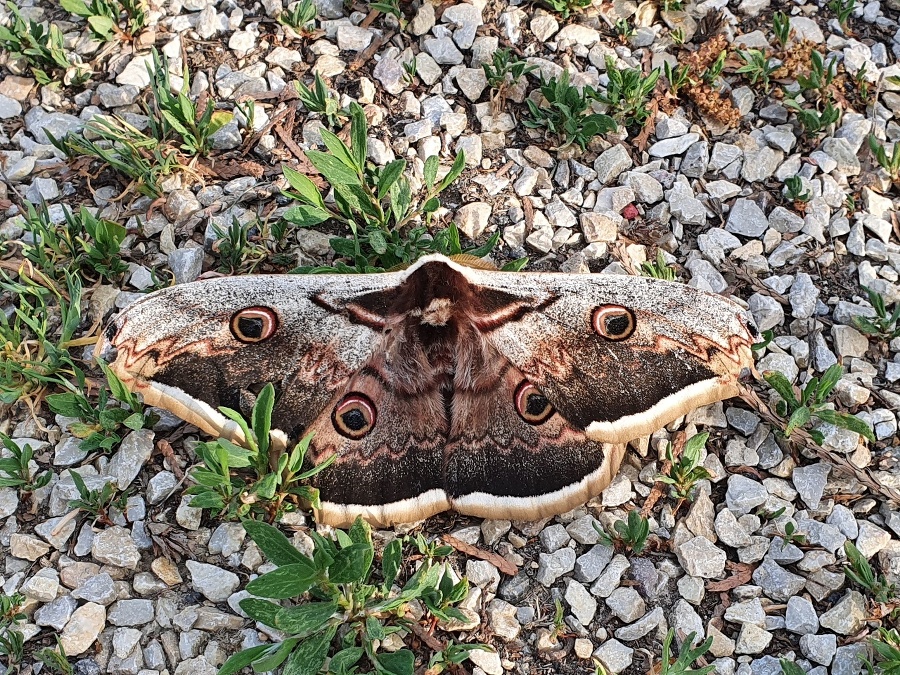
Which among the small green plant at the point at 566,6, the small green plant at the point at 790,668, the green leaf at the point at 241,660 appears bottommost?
the green leaf at the point at 241,660

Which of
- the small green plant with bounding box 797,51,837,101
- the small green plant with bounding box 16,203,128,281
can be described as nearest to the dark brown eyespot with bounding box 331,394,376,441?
the small green plant with bounding box 16,203,128,281

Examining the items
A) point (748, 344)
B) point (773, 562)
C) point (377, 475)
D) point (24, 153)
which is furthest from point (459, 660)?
point (24, 153)

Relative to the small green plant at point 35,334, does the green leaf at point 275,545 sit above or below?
above

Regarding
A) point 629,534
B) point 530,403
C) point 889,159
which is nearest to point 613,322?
point 530,403

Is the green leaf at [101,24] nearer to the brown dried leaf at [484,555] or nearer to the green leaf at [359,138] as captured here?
the green leaf at [359,138]

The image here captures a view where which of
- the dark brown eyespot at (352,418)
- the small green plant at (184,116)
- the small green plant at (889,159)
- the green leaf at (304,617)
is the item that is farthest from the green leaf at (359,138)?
the small green plant at (889,159)

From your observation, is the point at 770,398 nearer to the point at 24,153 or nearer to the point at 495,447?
the point at 495,447

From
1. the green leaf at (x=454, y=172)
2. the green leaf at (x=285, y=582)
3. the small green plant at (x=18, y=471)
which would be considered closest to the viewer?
the green leaf at (x=285, y=582)

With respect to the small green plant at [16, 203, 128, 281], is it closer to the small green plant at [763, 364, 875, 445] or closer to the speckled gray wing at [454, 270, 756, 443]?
the speckled gray wing at [454, 270, 756, 443]
